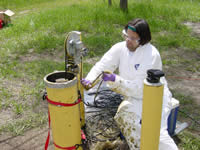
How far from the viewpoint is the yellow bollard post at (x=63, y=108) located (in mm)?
1857

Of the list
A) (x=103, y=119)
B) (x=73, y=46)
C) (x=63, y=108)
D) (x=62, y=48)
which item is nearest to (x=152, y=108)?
(x=63, y=108)

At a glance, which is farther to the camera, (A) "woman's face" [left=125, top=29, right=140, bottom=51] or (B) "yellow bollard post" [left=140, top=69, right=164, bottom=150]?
(A) "woman's face" [left=125, top=29, right=140, bottom=51]

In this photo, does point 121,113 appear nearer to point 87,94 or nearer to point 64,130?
point 64,130

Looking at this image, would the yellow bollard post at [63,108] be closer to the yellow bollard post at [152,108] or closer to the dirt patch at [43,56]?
the yellow bollard post at [152,108]

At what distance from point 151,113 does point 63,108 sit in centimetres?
73

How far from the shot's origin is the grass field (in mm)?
3178

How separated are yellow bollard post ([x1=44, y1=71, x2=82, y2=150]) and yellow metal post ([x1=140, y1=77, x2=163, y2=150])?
619mm

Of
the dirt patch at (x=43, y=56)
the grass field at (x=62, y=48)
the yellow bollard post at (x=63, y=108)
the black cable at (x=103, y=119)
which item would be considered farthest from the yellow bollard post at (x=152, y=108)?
the dirt patch at (x=43, y=56)

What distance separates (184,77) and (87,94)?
1904mm

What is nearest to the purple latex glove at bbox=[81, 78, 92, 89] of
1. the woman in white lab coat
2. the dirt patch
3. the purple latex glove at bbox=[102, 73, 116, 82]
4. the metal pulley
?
the woman in white lab coat

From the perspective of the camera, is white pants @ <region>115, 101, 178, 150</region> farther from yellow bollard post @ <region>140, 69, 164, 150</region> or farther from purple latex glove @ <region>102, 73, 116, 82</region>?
yellow bollard post @ <region>140, 69, 164, 150</region>

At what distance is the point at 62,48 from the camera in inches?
213

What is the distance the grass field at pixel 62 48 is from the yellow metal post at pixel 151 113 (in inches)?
45.2

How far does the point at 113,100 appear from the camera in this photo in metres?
3.31
